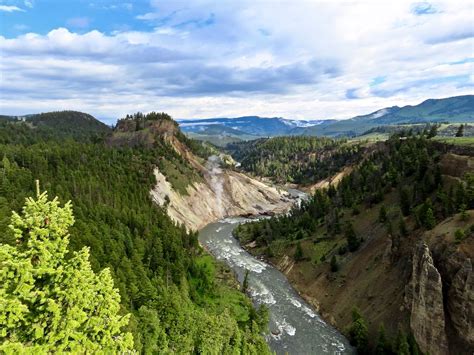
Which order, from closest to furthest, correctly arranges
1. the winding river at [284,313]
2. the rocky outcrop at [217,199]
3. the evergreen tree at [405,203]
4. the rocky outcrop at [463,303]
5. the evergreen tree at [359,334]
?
1. the rocky outcrop at [463,303]
2. the evergreen tree at [359,334]
3. the winding river at [284,313]
4. the evergreen tree at [405,203]
5. the rocky outcrop at [217,199]

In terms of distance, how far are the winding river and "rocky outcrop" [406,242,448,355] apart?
10195mm

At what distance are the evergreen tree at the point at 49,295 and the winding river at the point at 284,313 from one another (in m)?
42.2

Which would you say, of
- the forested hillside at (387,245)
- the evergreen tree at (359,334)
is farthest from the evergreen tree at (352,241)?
the evergreen tree at (359,334)

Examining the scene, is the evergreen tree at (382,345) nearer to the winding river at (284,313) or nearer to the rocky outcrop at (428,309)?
the rocky outcrop at (428,309)

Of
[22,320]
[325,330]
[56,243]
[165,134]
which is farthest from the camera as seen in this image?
[165,134]

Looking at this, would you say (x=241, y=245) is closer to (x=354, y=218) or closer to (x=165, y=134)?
(x=354, y=218)

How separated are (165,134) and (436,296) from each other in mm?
148578

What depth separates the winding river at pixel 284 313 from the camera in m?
50.8

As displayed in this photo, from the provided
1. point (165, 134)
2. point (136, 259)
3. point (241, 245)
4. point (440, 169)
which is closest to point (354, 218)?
point (440, 169)

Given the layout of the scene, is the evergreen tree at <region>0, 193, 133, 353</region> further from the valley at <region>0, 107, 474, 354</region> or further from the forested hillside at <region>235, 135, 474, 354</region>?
the forested hillside at <region>235, 135, 474, 354</region>

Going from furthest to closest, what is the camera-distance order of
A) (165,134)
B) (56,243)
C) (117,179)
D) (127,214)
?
(165,134) < (117,179) < (127,214) < (56,243)

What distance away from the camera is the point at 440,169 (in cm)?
6688

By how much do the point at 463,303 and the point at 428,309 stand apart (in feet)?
12.7

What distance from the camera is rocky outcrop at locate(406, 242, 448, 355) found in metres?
41.4
